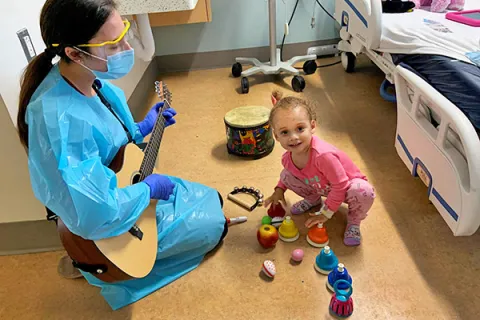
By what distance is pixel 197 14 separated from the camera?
275cm

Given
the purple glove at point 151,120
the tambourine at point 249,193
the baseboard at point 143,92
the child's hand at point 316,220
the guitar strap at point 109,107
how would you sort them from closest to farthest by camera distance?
the guitar strap at point 109,107 < the child's hand at point 316,220 < the purple glove at point 151,120 < the tambourine at point 249,193 < the baseboard at point 143,92

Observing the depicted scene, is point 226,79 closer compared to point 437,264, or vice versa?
point 437,264

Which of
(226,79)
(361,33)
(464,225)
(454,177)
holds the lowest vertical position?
(226,79)

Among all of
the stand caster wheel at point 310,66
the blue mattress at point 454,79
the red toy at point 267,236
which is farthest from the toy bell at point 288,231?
the stand caster wheel at point 310,66

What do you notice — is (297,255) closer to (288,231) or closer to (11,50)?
(288,231)

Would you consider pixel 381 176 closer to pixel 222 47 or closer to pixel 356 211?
pixel 356 211

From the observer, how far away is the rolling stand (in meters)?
2.69

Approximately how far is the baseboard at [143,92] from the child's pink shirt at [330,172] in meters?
1.37

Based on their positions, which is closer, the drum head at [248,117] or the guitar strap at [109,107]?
the guitar strap at [109,107]

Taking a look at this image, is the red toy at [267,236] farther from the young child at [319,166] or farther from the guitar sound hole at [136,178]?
the guitar sound hole at [136,178]

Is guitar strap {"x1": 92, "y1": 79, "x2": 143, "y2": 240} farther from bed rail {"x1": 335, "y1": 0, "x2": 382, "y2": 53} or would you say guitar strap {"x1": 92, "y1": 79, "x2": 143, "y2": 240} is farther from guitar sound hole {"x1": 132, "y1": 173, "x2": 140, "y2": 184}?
bed rail {"x1": 335, "y1": 0, "x2": 382, "y2": 53}

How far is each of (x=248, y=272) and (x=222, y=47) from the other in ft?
7.15

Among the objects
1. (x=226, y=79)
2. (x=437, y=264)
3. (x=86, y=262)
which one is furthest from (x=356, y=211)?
(x=226, y=79)

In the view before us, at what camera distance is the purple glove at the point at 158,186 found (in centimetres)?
126
